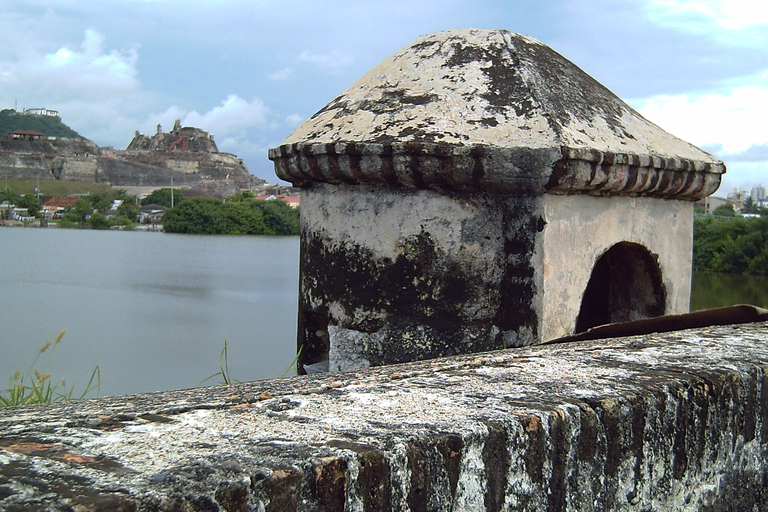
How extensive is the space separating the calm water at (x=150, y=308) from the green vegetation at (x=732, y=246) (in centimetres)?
790

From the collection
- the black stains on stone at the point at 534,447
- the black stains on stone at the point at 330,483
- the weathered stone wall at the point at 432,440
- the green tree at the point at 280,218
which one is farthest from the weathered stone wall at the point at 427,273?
the green tree at the point at 280,218

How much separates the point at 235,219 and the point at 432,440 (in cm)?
3038

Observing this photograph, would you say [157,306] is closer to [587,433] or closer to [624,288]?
[624,288]

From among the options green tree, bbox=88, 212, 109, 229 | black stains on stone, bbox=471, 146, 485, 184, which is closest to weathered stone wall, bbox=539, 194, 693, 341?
black stains on stone, bbox=471, 146, 485, 184

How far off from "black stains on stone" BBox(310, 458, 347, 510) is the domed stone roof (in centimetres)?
176

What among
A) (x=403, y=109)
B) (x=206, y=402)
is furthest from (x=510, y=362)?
(x=403, y=109)

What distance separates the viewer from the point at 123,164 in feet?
234

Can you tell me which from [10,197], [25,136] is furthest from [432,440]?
[25,136]

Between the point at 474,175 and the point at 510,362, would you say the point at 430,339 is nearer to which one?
the point at 474,175

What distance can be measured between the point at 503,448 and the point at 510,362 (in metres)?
0.41

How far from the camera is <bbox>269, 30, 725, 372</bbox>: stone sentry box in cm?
252

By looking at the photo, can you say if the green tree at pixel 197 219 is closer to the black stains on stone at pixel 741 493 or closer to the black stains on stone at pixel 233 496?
the black stains on stone at pixel 741 493

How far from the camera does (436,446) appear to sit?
2.95 feet

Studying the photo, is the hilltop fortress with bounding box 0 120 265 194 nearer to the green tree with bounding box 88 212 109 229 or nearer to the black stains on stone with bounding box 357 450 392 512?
the green tree with bounding box 88 212 109 229
